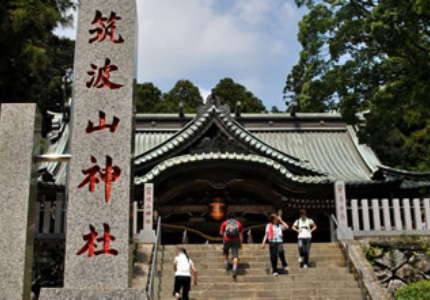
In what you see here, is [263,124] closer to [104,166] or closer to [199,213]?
[199,213]

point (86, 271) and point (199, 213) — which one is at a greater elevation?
point (199, 213)

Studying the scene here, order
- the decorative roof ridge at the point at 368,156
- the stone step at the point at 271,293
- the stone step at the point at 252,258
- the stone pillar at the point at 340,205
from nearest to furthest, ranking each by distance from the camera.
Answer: the stone step at the point at 271,293 → the stone step at the point at 252,258 → the stone pillar at the point at 340,205 → the decorative roof ridge at the point at 368,156

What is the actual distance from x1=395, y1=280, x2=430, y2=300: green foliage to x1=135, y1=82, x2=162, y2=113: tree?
102 feet

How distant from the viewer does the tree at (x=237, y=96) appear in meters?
40.8

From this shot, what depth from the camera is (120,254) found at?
5418 millimetres

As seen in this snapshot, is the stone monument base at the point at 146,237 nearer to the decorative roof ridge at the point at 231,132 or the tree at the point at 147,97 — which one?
the decorative roof ridge at the point at 231,132

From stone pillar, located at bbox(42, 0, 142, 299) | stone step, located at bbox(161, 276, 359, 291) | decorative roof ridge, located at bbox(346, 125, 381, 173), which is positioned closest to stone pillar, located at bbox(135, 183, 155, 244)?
stone step, located at bbox(161, 276, 359, 291)

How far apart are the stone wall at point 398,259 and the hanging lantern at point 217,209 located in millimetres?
4678

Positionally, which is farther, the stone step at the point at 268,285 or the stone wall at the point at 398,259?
the stone wall at the point at 398,259

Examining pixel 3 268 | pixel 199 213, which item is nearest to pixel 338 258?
pixel 199 213

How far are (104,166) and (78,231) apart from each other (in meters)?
0.73

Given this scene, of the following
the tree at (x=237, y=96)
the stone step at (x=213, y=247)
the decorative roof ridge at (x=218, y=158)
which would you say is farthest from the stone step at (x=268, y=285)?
the tree at (x=237, y=96)

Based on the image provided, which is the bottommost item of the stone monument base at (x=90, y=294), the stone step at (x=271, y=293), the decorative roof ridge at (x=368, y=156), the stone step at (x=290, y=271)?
the stone step at (x=271, y=293)

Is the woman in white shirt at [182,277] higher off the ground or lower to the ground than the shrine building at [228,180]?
lower
